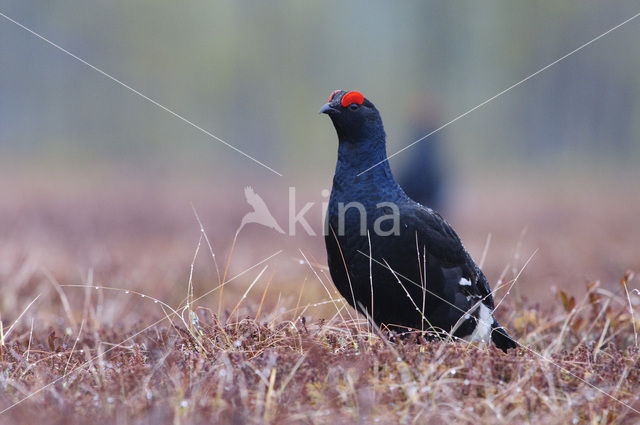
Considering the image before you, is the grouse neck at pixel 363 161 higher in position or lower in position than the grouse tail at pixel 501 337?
higher

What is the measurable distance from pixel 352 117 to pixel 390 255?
102 cm

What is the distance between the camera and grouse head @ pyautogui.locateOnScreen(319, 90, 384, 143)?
4379 mm

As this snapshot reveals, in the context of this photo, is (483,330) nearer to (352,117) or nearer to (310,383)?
(352,117)

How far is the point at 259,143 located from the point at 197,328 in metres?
25.8

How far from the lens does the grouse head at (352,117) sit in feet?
14.4

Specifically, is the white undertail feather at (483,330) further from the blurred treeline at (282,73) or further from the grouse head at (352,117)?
the blurred treeline at (282,73)

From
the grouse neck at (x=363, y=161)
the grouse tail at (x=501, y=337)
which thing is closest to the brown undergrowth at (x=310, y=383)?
the grouse tail at (x=501, y=337)

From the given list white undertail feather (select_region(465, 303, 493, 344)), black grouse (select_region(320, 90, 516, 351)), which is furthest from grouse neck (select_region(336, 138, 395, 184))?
white undertail feather (select_region(465, 303, 493, 344))

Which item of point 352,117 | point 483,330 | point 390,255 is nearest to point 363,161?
point 352,117

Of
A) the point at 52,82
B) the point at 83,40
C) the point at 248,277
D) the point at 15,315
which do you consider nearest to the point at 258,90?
the point at 83,40

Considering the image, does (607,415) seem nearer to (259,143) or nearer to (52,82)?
(259,143)

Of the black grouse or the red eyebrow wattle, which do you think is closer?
the black grouse

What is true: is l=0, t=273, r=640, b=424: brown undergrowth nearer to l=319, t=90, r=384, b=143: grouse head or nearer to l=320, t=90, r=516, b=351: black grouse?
l=320, t=90, r=516, b=351: black grouse

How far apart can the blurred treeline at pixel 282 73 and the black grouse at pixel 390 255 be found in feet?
55.3
